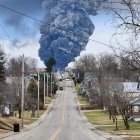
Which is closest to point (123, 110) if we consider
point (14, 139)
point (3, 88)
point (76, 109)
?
point (14, 139)

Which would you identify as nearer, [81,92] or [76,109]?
[76,109]

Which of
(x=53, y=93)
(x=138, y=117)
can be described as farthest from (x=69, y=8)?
(x=53, y=93)

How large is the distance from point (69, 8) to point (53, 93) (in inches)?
2617

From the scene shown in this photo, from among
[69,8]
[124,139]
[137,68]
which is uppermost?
[69,8]

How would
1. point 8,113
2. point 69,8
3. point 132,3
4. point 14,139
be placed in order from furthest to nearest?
point 69,8
point 8,113
point 14,139
point 132,3

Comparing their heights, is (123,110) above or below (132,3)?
below

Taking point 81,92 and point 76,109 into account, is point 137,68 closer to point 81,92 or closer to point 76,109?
point 76,109

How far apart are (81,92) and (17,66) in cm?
2498

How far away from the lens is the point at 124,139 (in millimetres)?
45844

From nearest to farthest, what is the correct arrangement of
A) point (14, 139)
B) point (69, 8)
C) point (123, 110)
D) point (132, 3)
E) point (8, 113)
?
point (132, 3) < point (14, 139) < point (123, 110) < point (8, 113) < point (69, 8)

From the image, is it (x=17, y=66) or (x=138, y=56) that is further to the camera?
(x=17, y=66)

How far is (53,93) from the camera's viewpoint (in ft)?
598

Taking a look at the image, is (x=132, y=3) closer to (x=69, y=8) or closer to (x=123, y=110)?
(x=123, y=110)

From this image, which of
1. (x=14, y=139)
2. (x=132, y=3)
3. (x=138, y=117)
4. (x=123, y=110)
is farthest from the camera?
(x=138, y=117)
